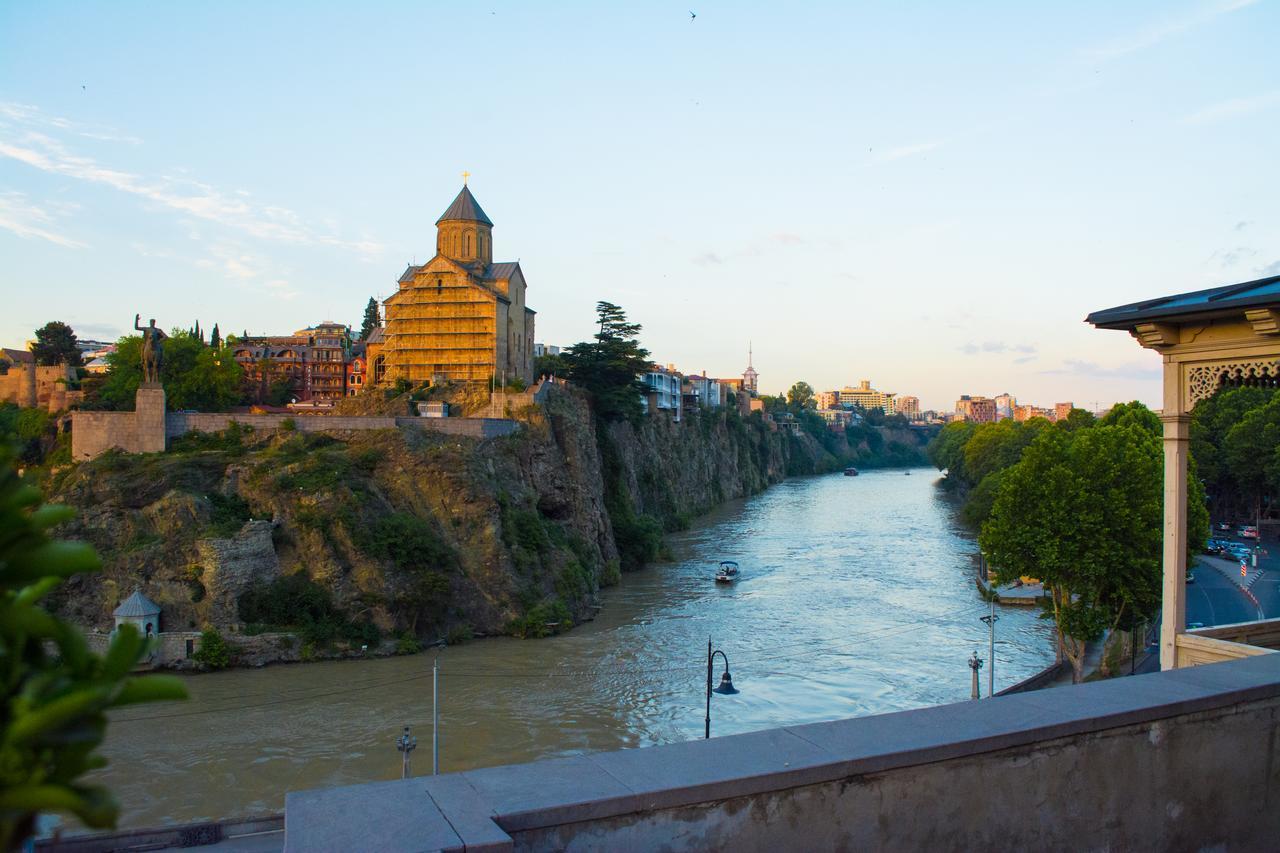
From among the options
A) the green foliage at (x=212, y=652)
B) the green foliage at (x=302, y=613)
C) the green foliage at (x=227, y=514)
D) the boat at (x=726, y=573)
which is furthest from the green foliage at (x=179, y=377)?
the boat at (x=726, y=573)

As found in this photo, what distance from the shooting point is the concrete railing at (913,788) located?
9.91ft

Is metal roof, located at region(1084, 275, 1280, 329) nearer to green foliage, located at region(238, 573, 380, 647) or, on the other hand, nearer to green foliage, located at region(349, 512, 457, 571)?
green foliage, located at region(238, 573, 380, 647)

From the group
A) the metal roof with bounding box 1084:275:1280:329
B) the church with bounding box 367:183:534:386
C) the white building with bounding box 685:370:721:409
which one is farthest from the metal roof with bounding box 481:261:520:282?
the metal roof with bounding box 1084:275:1280:329

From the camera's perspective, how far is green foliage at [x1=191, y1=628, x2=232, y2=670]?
2852 cm

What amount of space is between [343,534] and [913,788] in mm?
31622

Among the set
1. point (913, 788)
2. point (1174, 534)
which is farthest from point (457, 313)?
point (913, 788)

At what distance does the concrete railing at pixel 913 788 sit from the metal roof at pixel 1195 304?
285 centimetres

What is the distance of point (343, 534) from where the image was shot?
109 feet

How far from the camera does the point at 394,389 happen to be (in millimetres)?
50781

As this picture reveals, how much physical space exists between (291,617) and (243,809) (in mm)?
11675

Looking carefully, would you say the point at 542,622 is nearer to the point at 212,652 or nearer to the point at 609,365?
the point at 212,652

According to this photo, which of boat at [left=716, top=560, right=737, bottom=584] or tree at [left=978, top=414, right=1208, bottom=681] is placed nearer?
tree at [left=978, top=414, right=1208, bottom=681]

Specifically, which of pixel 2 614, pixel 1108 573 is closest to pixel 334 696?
pixel 1108 573

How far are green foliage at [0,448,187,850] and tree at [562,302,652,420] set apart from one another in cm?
5316
